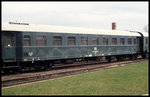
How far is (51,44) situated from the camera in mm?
18859

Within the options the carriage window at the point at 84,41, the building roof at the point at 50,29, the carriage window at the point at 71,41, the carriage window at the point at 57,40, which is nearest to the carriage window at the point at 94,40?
the building roof at the point at 50,29

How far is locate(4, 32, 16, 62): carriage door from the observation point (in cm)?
1592

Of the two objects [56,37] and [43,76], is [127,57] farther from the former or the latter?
[43,76]

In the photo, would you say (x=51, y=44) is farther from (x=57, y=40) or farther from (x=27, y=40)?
(x=27, y=40)

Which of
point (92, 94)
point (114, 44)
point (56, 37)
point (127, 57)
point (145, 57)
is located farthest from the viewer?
point (145, 57)

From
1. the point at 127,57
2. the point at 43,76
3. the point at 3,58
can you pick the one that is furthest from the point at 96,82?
the point at 127,57

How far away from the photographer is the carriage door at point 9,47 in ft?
52.2

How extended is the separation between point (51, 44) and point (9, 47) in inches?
150

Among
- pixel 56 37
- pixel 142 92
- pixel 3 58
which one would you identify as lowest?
pixel 142 92

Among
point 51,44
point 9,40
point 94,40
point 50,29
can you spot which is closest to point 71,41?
point 51,44

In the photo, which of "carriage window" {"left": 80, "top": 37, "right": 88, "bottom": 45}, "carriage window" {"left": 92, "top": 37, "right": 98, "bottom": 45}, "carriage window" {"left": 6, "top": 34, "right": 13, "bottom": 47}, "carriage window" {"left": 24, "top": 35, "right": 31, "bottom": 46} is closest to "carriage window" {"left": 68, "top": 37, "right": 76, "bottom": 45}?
"carriage window" {"left": 80, "top": 37, "right": 88, "bottom": 45}

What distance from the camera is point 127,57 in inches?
1142

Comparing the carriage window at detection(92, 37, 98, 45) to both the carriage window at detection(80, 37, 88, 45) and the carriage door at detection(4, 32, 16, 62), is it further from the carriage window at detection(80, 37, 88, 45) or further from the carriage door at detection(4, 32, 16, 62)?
the carriage door at detection(4, 32, 16, 62)

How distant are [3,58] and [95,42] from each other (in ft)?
33.2
